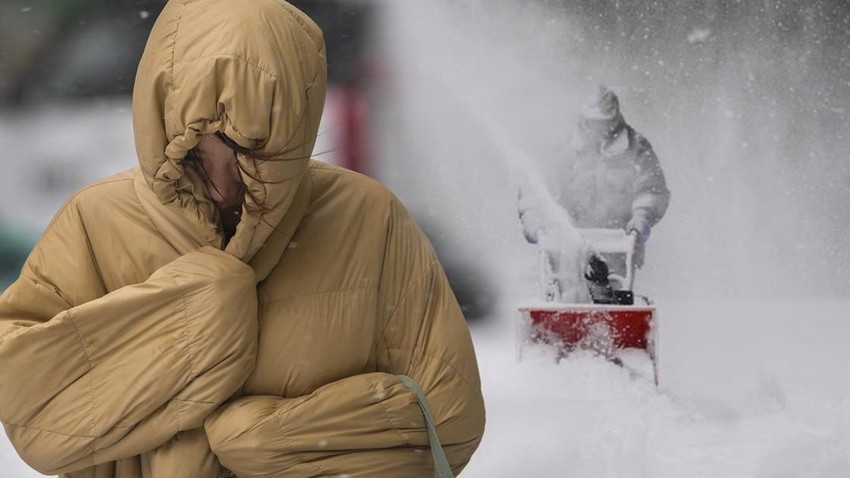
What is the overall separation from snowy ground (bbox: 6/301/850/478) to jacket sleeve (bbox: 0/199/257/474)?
1818 mm

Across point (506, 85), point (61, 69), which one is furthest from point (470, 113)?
point (61, 69)

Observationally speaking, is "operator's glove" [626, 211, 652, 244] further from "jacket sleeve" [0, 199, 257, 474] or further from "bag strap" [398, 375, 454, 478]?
"jacket sleeve" [0, 199, 257, 474]

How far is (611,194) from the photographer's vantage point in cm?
368

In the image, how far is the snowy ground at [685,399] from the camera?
10.5ft

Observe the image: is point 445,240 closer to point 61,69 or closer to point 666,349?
point 666,349

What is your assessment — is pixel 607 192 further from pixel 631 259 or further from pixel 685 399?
pixel 685 399

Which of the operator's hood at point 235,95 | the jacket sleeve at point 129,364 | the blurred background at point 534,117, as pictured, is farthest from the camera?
the blurred background at point 534,117

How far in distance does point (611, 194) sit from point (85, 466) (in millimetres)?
2490

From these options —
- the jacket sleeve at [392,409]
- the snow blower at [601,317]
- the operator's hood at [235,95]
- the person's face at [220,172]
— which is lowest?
the snow blower at [601,317]

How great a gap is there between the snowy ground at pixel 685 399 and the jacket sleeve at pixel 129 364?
1818 millimetres

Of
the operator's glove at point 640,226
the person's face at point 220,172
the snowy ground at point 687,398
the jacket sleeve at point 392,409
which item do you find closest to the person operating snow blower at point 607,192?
the operator's glove at point 640,226

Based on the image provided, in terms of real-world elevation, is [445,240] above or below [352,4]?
below

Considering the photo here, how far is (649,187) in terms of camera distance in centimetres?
365

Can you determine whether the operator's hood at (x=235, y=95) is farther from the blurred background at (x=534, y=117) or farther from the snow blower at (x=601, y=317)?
the snow blower at (x=601, y=317)
